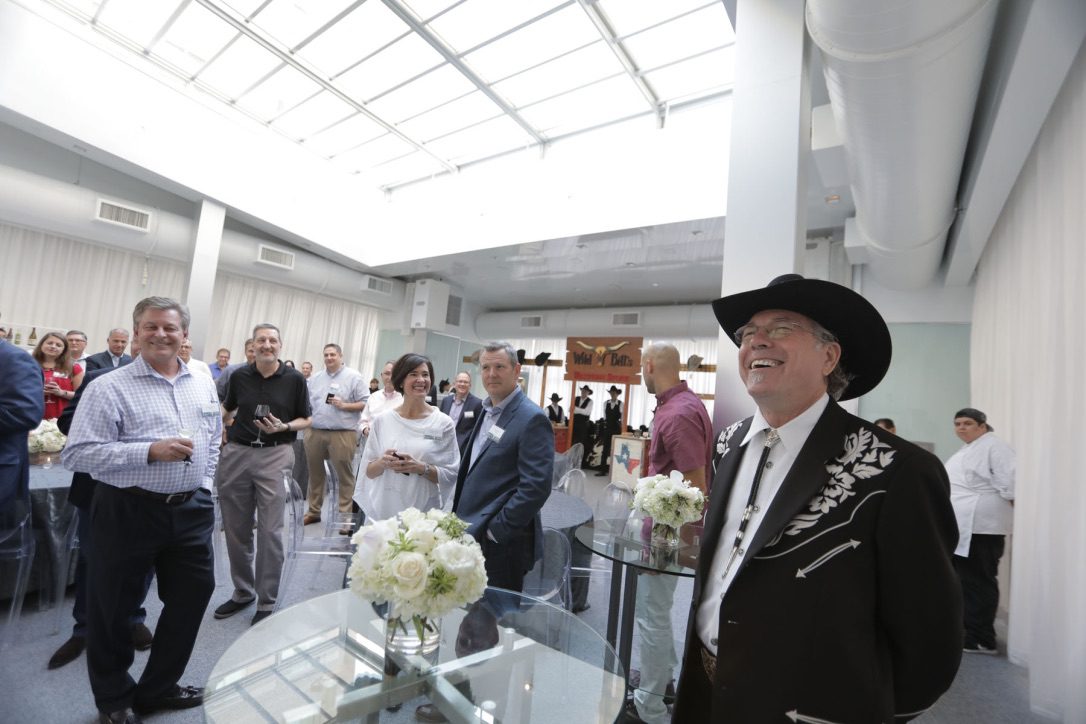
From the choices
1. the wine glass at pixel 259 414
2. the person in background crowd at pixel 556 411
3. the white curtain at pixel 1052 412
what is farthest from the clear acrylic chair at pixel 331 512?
the person in background crowd at pixel 556 411

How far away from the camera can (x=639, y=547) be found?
2.33 metres

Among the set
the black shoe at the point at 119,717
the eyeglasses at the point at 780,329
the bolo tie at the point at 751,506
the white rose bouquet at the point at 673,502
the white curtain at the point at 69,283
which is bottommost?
the black shoe at the point at 119,717

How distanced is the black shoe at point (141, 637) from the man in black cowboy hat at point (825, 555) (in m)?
2.87

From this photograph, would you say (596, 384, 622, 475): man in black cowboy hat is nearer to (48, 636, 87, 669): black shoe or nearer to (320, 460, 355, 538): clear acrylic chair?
(320, 460, 355, 538): clear acrylic chair

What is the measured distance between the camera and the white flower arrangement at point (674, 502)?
2178 mm

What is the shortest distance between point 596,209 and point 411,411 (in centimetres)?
458

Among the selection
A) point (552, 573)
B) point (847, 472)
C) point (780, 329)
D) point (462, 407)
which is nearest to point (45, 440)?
point (462, 407)

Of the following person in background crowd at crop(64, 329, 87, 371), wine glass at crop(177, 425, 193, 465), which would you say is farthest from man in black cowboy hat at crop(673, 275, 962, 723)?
person in background crowd at crop(64, 329, 87, 371)

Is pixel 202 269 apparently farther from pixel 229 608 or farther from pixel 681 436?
pixel 681 436

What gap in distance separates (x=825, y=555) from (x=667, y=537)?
4.62 ft

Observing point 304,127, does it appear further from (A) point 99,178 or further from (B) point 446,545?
(B) point 446,545

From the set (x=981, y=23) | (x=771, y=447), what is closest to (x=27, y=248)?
(x=771, y=447)

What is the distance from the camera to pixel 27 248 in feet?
22.0

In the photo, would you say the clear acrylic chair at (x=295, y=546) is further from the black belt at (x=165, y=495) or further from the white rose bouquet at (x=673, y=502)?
the white rose bouquet at (x=673, y=502)
